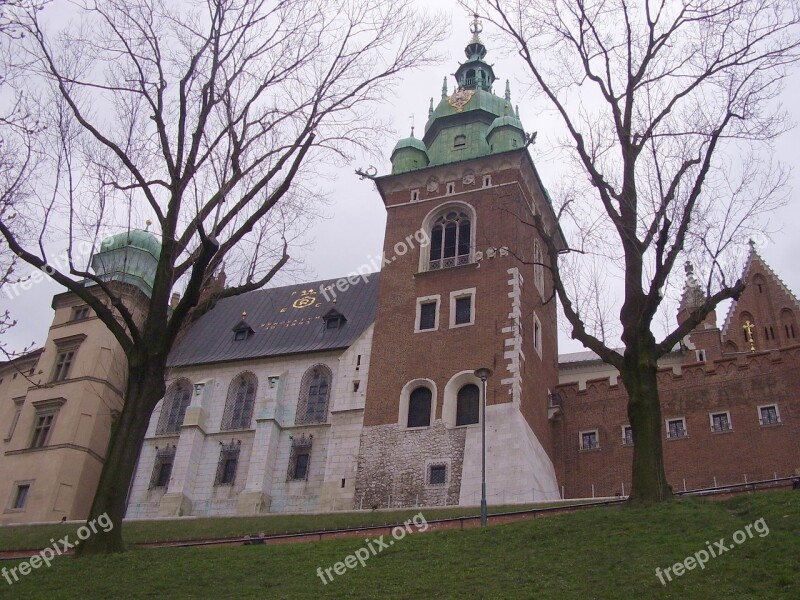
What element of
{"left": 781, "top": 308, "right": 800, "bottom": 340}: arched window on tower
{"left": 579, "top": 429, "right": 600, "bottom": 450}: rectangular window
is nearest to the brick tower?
{"left": 579, "top": 429, "right": 600, "bottom": 450}: rectangular window

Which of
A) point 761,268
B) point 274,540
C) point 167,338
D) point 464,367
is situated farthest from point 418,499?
point 761,268

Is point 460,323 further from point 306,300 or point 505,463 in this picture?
point 306,300

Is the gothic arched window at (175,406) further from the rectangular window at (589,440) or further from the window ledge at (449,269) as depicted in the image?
the rectangular window at (589,440)

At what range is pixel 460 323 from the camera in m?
36.5

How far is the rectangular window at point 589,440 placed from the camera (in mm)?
36781

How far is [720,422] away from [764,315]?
23250mm

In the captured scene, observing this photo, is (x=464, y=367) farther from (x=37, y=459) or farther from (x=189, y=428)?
(x=37, y=459)

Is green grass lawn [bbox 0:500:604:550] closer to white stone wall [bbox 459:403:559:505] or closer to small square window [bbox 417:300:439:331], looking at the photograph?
white stone wall [bbox 459:403:559:505]

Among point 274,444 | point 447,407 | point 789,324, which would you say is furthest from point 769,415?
point 789,324

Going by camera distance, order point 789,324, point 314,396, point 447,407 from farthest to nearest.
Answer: point 789,324
point 314,396
point 447,407

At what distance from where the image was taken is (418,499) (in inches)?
1268

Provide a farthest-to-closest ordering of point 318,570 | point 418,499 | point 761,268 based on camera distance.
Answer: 1. point 761,268
2. point 418,499
3. point 318,570

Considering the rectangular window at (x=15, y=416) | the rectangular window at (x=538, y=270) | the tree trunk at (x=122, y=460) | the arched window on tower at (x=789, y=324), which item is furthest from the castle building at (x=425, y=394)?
the tree trunk at (x=122, y=460)

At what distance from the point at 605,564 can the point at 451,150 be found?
29958 millimetres
